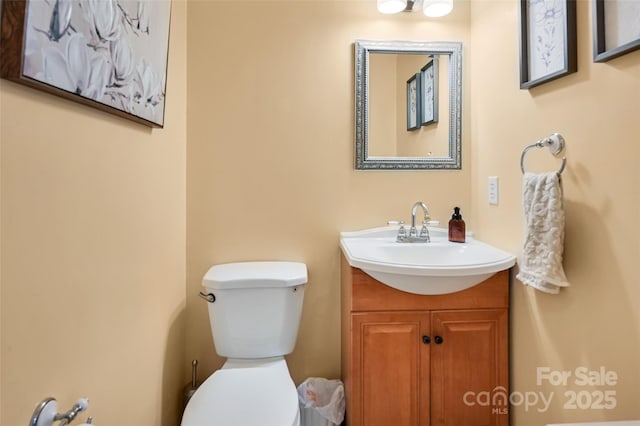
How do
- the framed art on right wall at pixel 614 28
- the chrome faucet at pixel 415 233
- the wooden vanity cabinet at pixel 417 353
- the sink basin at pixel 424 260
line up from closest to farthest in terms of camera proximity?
the framed art on right wall at pixel 614 28 → the sink basin at pixel 424 260 → the wooden vanity cabinet at pixel 417 353 → the chrome faucet at pixel 415 233

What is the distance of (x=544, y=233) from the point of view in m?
1.08

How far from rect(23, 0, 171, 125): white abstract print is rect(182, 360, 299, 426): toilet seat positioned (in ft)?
3.30

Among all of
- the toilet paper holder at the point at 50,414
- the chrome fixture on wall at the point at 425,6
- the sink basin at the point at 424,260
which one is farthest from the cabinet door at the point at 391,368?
the chrome fixture on wall at the point at 425,6

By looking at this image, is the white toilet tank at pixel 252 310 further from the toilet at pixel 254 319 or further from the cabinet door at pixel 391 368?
the cabinet door at pixel 391 368

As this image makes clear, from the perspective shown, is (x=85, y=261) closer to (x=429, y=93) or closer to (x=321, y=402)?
(x=321, y=402)

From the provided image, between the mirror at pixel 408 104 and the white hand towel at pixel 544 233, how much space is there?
0.64 metres

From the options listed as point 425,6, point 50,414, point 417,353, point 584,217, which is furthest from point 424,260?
point 50,414

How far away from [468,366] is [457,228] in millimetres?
625

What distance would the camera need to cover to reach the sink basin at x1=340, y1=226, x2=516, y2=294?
3.93ft

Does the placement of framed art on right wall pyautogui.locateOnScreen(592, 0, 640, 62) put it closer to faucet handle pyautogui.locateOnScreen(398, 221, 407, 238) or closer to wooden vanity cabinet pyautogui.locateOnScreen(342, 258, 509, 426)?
wooden vanity cabinet pyautogui.locateOnScreen(342, 258, 509, 426)

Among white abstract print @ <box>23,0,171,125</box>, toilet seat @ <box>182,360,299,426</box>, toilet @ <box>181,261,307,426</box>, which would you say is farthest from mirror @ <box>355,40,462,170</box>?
toilet seat @ <box>182,360,299,426</box>

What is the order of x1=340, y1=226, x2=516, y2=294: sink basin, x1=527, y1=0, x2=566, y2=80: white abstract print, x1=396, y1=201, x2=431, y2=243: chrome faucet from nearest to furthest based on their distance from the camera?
1. x1=527, y1=0, x2=566, y2=80: white abstract print
2. x1=340, y1=226, x2=516, y2=294: sink basin
3. x1=396, y1=201, x2=431, y2=243: chrome faucet

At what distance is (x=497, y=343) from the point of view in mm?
1338

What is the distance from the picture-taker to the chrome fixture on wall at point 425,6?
1635mm
